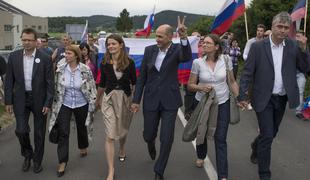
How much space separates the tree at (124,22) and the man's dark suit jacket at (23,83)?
87.1 meters

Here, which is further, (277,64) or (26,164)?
(26,164)

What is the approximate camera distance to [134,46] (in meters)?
12.7

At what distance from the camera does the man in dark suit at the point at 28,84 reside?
559 cm

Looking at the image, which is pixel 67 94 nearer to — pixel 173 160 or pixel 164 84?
pixel 164 84

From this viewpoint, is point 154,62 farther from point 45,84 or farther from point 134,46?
point 134,46

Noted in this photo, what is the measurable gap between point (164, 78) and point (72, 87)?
1.26m

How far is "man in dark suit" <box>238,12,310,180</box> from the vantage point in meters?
5.07

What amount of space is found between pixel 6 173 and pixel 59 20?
470 ft

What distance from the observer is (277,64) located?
201 inches

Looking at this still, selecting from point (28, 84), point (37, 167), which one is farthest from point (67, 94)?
point (37, 167)

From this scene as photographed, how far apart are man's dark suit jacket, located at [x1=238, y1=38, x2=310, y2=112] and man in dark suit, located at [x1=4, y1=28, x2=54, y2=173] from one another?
2448mm

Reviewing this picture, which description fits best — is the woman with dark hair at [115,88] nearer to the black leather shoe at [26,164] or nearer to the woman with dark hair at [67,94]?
the woman with dark hair at [67,94]

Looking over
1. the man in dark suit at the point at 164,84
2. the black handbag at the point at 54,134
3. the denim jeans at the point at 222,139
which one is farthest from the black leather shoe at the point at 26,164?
the denim jeans at the point at 222,139

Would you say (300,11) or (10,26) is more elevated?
(10,26)
